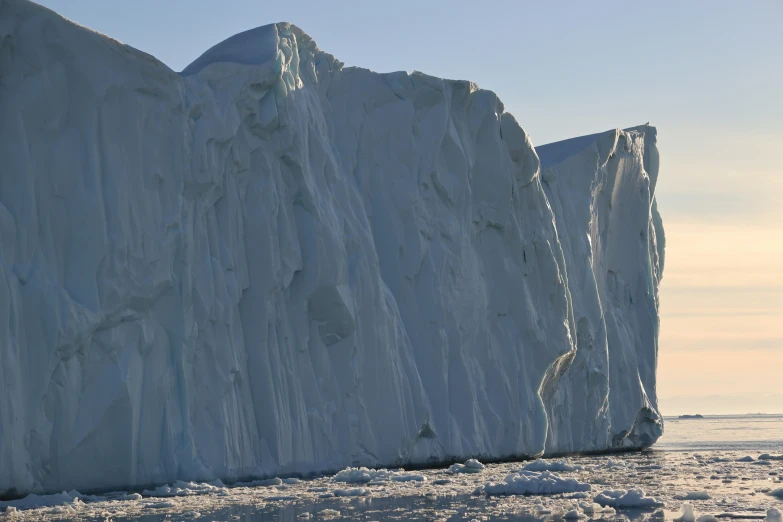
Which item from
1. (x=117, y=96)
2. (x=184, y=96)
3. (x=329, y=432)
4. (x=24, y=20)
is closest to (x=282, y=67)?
(x=184, y=96)

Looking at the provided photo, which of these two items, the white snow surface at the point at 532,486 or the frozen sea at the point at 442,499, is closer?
the frozen sea at the point at 442,499

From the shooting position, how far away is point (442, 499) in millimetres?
14344

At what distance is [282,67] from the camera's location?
65.0ft

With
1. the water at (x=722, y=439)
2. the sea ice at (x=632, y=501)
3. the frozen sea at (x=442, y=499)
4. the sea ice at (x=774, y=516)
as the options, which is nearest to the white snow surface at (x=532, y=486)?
the frozen sea at (x=442, y=499)

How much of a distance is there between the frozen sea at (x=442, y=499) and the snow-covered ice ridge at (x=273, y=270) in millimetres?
1155

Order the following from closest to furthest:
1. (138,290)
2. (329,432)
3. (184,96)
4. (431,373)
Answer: (138,290) → (184,96) → (329,432) → (431,373)

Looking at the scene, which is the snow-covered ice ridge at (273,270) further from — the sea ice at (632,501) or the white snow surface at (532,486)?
the sea ice at (632,501)

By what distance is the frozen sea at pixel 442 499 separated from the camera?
40.2 feet

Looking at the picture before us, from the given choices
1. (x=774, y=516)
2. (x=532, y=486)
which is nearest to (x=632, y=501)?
(x=532, y=486)

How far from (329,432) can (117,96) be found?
24.0 ft

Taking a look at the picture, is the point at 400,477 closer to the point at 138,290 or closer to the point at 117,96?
the point at 138,290

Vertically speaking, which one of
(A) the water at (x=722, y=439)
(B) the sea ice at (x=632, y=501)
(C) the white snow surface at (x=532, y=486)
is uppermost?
(A) the water at (x=722, y=439)

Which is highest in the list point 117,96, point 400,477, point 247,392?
point 117,96

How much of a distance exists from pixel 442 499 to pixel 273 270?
596cm
